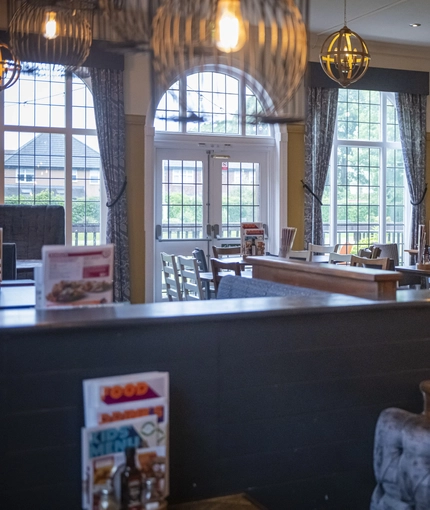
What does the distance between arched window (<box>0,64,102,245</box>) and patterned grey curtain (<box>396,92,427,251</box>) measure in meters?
4.58

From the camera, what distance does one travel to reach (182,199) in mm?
9148

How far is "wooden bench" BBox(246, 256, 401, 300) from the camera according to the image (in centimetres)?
274

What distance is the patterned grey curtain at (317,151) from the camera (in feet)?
31.1

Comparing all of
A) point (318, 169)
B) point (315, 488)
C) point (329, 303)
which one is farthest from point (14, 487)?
point (318, 169)

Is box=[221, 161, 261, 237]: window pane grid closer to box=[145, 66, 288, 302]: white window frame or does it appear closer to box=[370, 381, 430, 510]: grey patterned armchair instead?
box=[145, 66, 288, 302]: white window frame

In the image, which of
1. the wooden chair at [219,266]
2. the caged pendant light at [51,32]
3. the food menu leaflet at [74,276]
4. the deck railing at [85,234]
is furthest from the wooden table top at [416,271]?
the food menu leaflet at [74,276]

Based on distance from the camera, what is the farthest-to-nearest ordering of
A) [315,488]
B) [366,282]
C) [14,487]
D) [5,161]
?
[5,161] < [366,282] < [315,488] < [14,487]

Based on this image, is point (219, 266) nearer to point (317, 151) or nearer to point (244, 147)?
point (244, 147)

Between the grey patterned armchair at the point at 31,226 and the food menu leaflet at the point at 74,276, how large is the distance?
5962 millimetres

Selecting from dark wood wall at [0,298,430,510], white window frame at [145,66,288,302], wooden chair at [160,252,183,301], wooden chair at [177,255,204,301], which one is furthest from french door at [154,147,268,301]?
dark wood wall at [0,298,430,510]

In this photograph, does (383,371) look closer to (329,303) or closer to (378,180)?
(329,303)

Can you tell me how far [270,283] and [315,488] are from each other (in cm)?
114

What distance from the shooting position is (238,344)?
2.32 meters

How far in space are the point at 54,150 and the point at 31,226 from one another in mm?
1071
